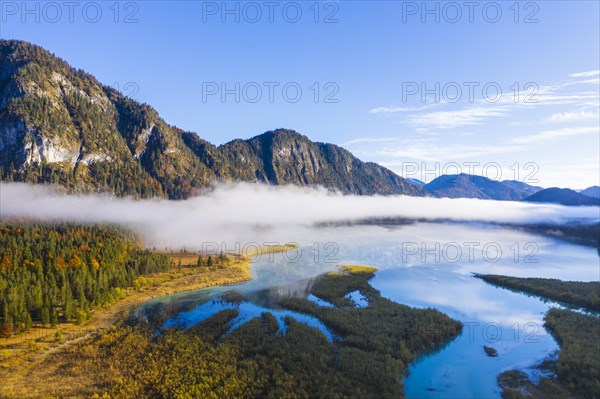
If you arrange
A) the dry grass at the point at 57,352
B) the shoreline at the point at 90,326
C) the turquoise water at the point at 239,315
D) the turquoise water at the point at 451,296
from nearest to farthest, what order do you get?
the dry grass at the point at 57,352 → the shoreline at the point at 90,326 → the turquoise water at the point at 451,296 → the turquoise water at the point at 239,315

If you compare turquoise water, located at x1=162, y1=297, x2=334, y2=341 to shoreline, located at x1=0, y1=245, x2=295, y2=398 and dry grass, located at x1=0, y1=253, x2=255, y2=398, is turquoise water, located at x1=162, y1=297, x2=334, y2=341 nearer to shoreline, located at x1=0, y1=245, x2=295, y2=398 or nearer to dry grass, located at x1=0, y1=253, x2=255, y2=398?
shoreline, located at x1=0, y1=245, x2=295, y2=398

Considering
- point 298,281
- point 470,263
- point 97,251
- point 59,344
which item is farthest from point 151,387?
point 470,263

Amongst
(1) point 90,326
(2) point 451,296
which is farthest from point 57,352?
(2) point 451,296

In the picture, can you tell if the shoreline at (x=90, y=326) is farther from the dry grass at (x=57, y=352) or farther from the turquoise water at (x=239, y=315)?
the turquoise water at (x=239, y=315)

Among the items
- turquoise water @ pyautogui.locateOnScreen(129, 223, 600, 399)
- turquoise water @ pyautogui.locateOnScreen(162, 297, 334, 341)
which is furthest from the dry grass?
turquoise water @ pyautogui.locateOnScreen(162, 297, 334, 341)

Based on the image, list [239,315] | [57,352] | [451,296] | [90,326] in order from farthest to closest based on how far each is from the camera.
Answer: [451,296], [239,315], [90,326], [57,352]

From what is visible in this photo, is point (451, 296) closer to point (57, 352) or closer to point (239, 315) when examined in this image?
point (239, 315)

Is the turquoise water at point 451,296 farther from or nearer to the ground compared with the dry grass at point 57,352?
nearer to the ground

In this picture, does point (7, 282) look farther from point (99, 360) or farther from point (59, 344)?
point (99, 360)

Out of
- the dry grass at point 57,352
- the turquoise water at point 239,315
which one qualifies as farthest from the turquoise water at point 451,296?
the dry grass at point 57,352
